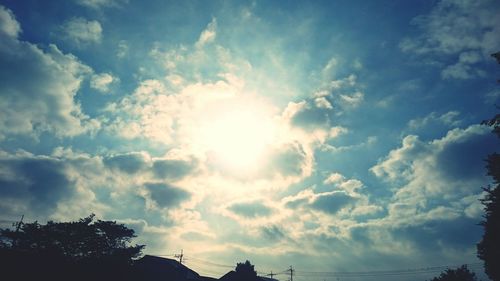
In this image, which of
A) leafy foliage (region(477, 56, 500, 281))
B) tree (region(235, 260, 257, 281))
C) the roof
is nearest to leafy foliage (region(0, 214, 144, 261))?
the roof

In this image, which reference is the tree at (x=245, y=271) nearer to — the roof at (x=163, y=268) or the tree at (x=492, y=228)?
the roof at (x=163, y=268)

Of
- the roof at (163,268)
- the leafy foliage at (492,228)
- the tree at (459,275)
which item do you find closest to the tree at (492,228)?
the leafy foliage at (492,228)

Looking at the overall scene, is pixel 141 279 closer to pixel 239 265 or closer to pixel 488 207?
pixel 239 265

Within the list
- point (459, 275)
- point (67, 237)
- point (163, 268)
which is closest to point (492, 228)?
point (459, 275)

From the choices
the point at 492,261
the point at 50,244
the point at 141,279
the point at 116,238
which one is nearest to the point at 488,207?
the point at 492,261

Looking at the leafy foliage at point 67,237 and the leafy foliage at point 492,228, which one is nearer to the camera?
the leafy foliage at point 492,228

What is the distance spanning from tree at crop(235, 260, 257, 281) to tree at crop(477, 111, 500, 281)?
3295 centimetres

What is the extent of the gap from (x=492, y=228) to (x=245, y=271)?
117 ft

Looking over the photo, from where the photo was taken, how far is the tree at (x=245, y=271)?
4772 cm

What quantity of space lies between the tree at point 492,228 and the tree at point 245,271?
32.9 meters

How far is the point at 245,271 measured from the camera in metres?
48.1

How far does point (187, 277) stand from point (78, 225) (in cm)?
2254

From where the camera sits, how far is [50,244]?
51.3 meters

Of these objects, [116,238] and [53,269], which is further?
[116,238]
